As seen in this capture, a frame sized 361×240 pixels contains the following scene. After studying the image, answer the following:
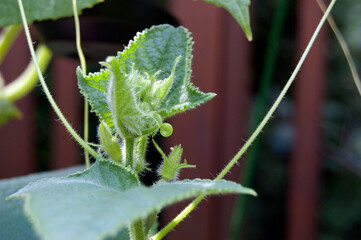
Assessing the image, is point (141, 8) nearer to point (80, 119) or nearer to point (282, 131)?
point (80, 119)

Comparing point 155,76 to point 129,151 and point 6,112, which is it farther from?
point 6,112

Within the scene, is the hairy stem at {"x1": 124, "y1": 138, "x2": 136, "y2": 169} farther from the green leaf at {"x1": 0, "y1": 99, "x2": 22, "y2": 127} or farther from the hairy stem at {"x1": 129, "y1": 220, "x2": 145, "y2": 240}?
the green leaf at {"x1": 0, "y1": 99, "x2": 22, "y2": 127}

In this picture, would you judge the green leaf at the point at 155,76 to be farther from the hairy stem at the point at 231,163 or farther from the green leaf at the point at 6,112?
the green leaf at the point at 6,112

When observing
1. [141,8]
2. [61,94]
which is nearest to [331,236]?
[61,94]

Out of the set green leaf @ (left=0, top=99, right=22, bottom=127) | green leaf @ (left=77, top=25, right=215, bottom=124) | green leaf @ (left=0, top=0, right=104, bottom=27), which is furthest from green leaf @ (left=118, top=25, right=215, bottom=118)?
green leaf @ (left=0, top=99, right=22, bottom=127)

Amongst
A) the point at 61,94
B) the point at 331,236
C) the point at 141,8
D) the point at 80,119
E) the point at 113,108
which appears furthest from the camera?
the point at 331,236

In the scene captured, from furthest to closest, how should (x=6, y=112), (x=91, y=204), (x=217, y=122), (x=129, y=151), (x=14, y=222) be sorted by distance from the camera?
(x=217, y=122)
(x=6, y=112)
(x=14, y=222)
(x=129, y=151)
(x=91, y=204)

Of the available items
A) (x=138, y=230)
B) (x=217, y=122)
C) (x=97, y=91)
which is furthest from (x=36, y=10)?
(x=217, y=122)

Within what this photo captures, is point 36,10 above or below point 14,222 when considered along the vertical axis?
above
